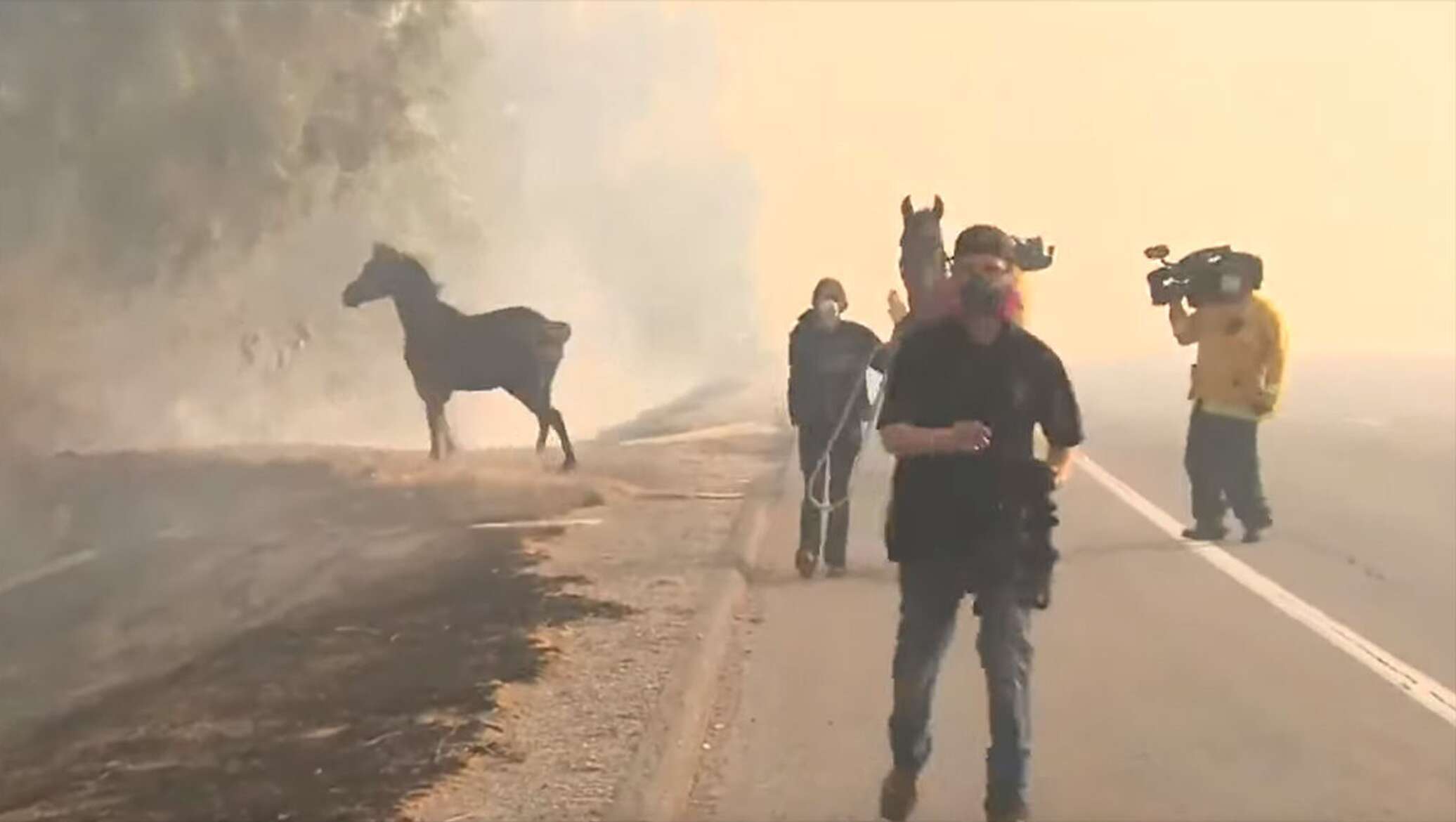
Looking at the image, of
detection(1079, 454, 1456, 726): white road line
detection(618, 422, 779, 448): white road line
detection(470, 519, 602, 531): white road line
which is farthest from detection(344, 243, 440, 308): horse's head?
detection(1079, 454, 1456, 726): white road line

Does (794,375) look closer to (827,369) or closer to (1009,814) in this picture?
(827,369)

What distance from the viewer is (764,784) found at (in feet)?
15.3

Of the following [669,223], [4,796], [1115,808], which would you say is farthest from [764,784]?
[669,223]

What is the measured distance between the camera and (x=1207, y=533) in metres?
6.40

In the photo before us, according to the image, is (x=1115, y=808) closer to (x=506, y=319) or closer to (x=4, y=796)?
(x=4, y=796)

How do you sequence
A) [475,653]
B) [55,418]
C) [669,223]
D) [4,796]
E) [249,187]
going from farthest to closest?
[249,187] → [669,223] → [55,418] → [475,653] → [4,796]

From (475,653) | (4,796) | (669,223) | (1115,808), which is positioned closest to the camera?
(1115,808)

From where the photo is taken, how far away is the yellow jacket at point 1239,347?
528 cm

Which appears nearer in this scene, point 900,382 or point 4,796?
point 900,382

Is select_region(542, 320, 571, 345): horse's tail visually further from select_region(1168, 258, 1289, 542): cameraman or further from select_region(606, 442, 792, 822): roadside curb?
select_region(1168, 258, 1289, 542): cameraman

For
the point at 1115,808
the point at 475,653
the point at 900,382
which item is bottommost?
the point at 1115,808

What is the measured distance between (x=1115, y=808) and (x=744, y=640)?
1.84 metres

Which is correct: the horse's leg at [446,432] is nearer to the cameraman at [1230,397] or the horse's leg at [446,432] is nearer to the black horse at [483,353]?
the black horse at [483,353]

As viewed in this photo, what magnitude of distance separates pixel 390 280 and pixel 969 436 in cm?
531
